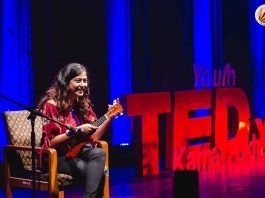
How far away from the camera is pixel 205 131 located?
7.68 metres

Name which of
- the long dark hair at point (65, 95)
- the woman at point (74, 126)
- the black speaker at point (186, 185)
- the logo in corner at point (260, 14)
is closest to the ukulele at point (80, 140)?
the woman at point (74, 126)

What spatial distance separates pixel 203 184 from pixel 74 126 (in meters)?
2.28

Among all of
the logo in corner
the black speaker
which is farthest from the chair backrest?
the logo in corner

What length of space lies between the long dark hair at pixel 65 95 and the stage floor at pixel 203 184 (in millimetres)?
1377

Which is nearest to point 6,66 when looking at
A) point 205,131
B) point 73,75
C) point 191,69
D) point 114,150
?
point 73,75

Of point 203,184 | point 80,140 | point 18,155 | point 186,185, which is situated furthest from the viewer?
point 203,184

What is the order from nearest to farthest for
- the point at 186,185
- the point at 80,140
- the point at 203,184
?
the point at 186,185 → the point at 80,140 → the point at 203,184

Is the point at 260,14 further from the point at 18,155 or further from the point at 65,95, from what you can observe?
the point at 18,155

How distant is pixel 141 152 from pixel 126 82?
124 cm

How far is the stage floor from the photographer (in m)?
5.88

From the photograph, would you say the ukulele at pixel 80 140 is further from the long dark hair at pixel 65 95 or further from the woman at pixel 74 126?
the long dark hair at pixel 65 95

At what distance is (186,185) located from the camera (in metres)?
3.48

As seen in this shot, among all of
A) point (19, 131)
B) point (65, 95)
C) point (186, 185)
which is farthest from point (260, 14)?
point (186, 185)

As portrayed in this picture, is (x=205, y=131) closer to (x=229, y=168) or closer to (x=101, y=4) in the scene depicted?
(x=229, y=168)
